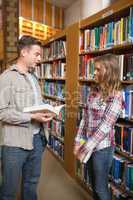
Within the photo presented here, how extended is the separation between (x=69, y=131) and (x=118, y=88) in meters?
1.65

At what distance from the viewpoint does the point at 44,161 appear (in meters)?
3.88

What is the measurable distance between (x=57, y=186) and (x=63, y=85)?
1.40 m

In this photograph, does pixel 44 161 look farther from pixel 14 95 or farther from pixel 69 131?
pixel 14 95

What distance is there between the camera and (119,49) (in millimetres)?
2537

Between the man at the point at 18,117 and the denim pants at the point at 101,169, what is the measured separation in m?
0.44

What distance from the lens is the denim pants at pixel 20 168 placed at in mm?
1869

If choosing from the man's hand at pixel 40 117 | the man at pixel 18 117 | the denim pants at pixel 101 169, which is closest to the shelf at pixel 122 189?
the denim pants at pixel 101 169

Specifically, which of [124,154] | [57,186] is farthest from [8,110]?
[57,186]

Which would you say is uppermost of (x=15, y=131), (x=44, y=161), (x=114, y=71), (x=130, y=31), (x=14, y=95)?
(x=130, y=31)

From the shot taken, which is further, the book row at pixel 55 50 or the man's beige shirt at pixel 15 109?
the book row at pixel 55 50

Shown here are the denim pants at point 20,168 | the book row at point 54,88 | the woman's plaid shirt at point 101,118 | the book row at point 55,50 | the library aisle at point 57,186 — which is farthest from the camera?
the book row at point 54,88

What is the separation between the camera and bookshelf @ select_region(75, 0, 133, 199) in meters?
2.22

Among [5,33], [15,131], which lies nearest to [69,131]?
[15,131]

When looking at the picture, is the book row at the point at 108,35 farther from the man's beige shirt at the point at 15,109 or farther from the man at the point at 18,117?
the man's beige shirt at the point at 15,109
